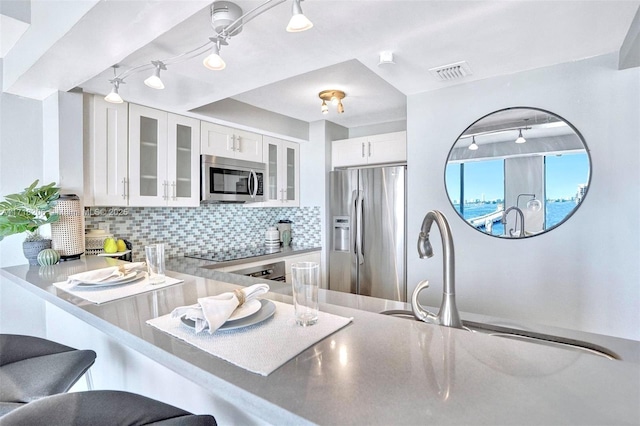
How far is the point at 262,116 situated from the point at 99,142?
150cm

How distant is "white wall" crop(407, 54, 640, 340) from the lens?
1.81 metres

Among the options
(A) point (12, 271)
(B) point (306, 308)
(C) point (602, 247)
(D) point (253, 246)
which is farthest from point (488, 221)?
(A) point (12, 271)

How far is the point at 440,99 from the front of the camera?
2381 mm

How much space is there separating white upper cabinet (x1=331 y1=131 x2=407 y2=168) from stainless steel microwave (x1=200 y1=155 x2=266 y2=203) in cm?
88

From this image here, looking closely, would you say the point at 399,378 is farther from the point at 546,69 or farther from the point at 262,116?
the point at 262,116

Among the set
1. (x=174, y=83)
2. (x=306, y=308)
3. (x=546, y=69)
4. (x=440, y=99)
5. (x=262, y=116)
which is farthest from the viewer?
(x=262, y=116)

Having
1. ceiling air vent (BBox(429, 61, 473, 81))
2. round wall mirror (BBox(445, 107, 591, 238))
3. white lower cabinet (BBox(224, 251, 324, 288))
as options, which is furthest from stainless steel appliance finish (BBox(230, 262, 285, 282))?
ceiling air vent (BBox(429, 61, 473, 81))

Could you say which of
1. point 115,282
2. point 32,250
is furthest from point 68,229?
point 115,282

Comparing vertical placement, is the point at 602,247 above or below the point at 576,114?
below

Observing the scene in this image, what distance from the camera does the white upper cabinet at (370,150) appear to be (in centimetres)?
335

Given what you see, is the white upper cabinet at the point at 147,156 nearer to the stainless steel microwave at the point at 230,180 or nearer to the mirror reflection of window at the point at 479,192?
the stainless steel microwave at the point at 230,180

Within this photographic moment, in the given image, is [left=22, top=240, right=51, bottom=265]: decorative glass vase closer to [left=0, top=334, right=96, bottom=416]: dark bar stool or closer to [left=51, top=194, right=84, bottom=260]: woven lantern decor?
[left=51, top=194, right=84, bottom=260]: woven lantern decor

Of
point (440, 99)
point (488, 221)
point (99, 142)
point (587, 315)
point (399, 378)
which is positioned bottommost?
point (587, 315)

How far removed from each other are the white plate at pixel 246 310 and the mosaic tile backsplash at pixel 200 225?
2.19 metres
